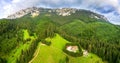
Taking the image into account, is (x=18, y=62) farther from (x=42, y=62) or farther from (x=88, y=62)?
(x=88, y=62)

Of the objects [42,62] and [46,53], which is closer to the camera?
[42,62]

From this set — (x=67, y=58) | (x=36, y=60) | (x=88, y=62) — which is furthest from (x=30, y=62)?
(x=88, y=62)

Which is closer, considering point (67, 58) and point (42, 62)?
point (42, 62)

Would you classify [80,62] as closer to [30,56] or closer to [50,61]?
[50,61]

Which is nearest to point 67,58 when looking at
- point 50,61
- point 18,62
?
point 50,61

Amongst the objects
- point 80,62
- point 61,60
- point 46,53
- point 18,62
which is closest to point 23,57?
point 18,62

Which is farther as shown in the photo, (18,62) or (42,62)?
(18,62)

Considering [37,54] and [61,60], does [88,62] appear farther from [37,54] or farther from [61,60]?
[37,54]
